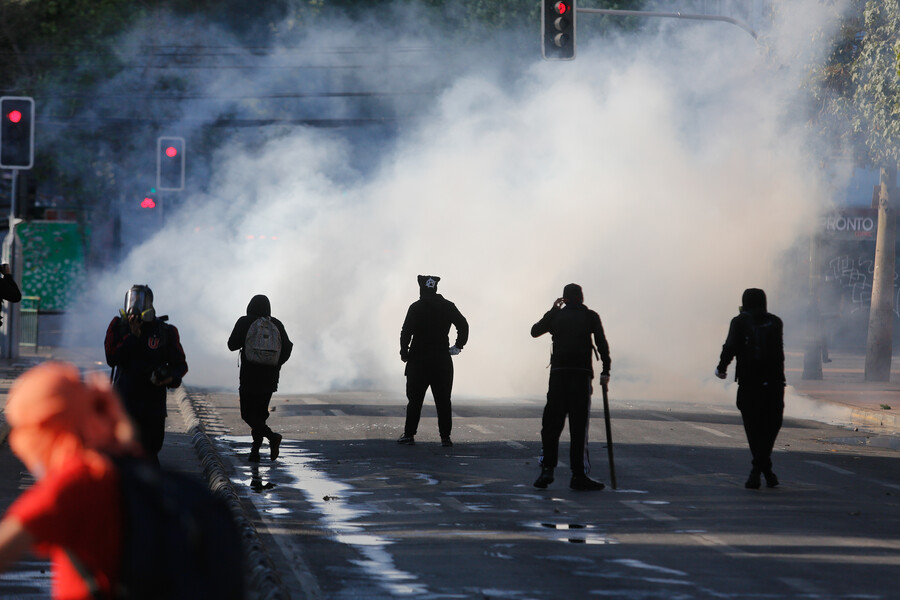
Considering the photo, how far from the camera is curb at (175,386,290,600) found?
6.14 metres

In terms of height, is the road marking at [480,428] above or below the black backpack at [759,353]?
below

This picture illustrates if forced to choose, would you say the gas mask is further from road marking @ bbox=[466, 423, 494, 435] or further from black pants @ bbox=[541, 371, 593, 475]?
road marking @ bbox=[466, 423, 494, 435]

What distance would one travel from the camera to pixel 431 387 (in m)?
13.4

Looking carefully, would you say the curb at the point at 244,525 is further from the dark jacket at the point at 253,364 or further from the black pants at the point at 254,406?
the dark jacket at the point at 253,364

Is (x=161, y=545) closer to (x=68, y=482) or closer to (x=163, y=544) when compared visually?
(x=163, y=544)

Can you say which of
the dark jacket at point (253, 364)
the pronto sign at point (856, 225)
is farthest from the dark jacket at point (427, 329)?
the pronto sign at point (856, 225)

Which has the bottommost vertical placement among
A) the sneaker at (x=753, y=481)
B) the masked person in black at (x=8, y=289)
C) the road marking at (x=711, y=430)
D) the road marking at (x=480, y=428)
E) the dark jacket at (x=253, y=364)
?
the road marking at (x=480, y=428)

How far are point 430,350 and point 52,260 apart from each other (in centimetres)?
1778

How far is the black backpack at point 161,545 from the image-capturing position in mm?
2734

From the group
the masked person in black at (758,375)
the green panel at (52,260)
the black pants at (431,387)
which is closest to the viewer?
the masked person in black at (758,375)

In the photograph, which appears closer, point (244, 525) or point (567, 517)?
point (244, 525)

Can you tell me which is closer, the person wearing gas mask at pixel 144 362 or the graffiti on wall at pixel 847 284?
the person wearing gas mask at pixel 144 362

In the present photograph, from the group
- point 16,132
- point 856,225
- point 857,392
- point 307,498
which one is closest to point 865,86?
point 857,392

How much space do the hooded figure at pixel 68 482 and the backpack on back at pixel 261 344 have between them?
8.66 m
